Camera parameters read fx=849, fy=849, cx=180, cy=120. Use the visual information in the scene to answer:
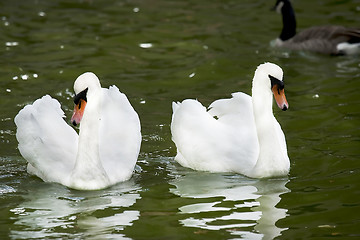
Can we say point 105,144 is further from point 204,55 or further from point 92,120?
point 204,55

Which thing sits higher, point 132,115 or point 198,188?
point 132,115

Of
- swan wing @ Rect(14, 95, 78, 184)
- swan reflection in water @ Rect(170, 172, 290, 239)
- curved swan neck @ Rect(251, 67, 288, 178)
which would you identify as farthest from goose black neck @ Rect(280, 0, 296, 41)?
swan wing @ Rect(14, 95, 78, 184)

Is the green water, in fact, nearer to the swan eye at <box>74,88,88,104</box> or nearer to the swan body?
the swan body

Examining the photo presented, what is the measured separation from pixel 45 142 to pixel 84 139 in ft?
1.43

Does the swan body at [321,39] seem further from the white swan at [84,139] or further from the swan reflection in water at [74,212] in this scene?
the swan reflection in water at [74,212]

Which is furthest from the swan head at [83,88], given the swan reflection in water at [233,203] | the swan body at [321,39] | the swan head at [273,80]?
the swan body at [321,39]

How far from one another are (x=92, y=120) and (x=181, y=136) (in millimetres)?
1060

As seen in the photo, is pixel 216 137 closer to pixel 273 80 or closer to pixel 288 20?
pixel 273 80

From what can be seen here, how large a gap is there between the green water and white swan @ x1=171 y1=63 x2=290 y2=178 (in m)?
0.14

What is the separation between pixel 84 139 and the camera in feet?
23.9

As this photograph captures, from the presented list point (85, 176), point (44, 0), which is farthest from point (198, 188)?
point (44, 0)

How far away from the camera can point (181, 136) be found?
8000 millimetres

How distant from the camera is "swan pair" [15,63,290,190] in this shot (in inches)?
287

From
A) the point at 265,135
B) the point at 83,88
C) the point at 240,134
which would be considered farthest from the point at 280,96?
the point at 83,88
